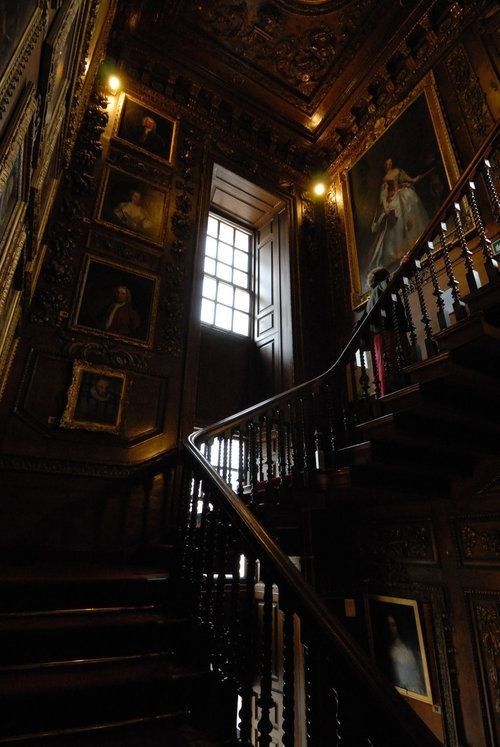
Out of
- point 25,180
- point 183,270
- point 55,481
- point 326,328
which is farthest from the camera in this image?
Result: point 326,328

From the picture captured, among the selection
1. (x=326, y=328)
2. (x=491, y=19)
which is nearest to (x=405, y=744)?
(x=326, y=328)

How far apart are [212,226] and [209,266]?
96 cm

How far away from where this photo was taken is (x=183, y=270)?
5781mm

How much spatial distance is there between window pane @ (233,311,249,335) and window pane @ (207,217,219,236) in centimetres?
165

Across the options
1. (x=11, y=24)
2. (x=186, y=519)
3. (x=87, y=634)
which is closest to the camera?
(x=11, y=24)

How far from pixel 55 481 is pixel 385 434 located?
308 centimetres

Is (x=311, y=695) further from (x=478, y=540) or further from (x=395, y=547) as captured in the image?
(x=395, y=547)

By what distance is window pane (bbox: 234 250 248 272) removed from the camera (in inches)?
301

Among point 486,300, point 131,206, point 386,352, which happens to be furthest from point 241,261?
point 486,300

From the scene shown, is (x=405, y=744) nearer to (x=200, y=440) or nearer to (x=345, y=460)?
(x=345, y=460)

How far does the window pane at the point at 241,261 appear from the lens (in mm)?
7637

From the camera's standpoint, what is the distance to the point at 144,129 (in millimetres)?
6219

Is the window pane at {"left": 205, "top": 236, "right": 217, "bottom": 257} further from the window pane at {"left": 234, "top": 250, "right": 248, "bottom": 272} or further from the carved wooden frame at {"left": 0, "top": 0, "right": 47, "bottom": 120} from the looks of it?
the carved wooden frame at {"left": 0, "top": 0, "right": 47, "bottom": 120}

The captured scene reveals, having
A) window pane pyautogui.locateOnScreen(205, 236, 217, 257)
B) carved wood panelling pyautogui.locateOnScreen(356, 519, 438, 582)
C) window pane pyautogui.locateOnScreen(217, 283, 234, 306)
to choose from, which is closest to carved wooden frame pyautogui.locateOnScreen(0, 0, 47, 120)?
carved wood panelling pyautogui.locateOnScreen(356, 519, 438, 582)
